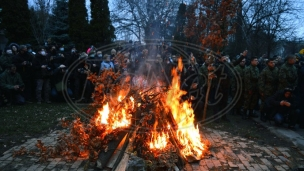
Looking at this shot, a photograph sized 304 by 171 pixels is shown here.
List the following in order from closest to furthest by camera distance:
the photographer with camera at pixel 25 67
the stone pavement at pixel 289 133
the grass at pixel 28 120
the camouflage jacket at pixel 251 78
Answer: the grass at pixel 28 120 < the stone pavement at pixel 289 133 < the camouflage jacket at pixel 251 78 < the photographer with camera at pixel 25 67

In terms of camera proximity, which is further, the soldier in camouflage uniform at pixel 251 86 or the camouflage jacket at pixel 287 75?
the soldier in camouflage uniform at pixel 251 86

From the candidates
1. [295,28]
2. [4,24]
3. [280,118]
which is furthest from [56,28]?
[280,118]

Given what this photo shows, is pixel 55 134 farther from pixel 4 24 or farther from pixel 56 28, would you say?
pixel 56 28

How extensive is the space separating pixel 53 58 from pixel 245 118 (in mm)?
7515

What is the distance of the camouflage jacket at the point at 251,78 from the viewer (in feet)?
30.1

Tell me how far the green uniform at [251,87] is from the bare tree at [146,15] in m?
10.3

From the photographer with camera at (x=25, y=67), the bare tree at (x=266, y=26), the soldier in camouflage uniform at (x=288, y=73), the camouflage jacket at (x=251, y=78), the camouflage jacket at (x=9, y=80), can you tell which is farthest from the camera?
the bare tree at (x=266, y=26)

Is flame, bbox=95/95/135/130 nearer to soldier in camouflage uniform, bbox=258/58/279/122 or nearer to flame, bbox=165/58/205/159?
flame, bbox=165/58/205/159

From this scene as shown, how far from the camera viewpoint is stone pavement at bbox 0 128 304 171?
477cm

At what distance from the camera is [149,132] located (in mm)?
5000

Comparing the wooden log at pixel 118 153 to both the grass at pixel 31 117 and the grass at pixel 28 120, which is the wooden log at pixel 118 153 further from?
the grass at pixel 31 117

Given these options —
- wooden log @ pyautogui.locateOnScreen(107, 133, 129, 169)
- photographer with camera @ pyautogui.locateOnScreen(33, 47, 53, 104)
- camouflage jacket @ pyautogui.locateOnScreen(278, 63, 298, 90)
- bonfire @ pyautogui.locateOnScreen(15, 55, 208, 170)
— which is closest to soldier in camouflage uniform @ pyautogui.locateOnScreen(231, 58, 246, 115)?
camouflage jacket @ pyautogui.locateOnScreen(278, 63, 298, 90)

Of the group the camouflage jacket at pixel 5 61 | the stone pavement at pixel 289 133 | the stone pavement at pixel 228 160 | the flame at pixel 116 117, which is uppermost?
the camouflage jacket at pixel 5 61

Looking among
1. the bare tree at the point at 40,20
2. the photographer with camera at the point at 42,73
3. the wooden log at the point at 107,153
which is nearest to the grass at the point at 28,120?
the photographer with camera at the point at 42,73
